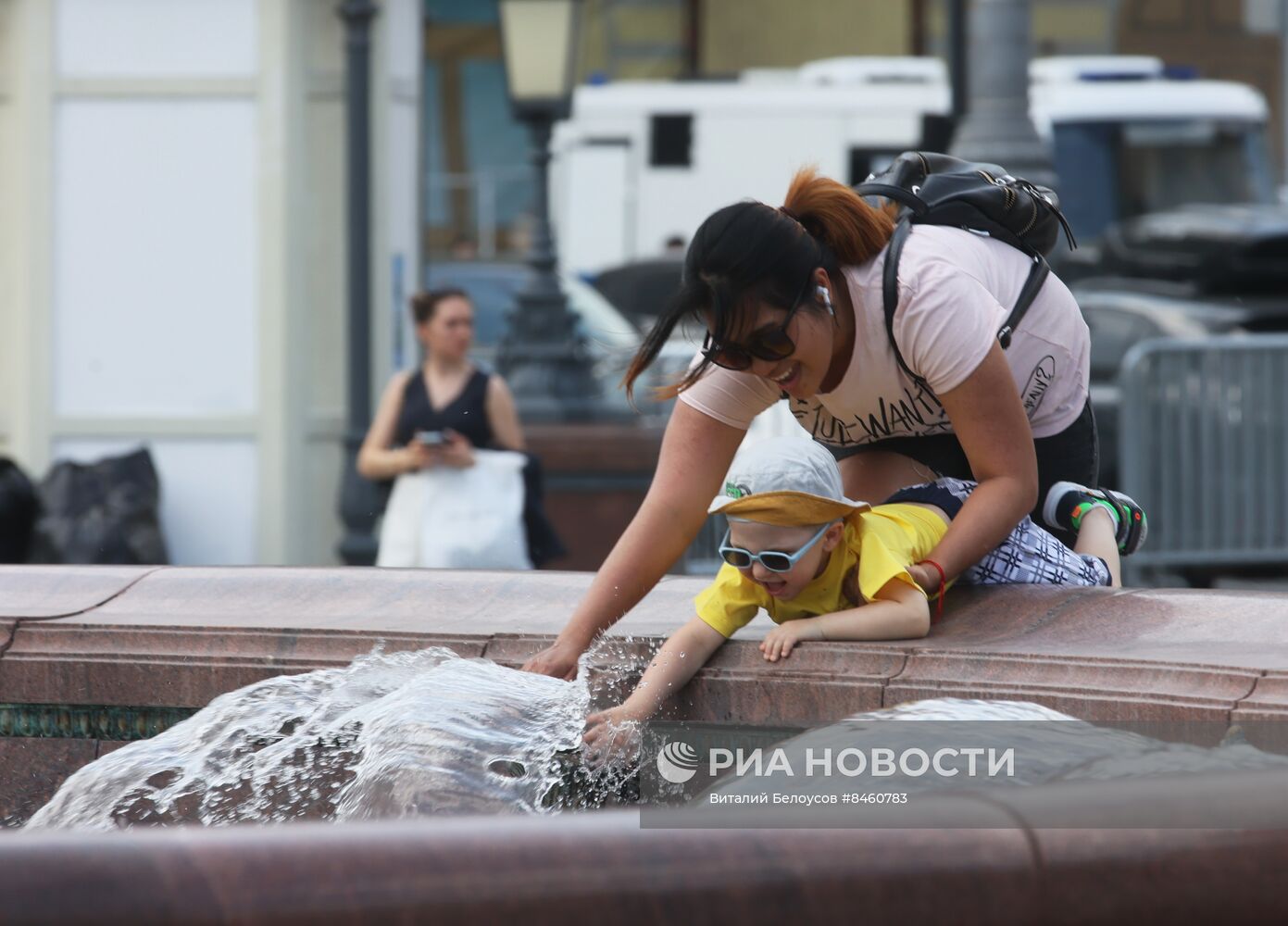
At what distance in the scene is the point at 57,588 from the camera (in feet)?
13.4

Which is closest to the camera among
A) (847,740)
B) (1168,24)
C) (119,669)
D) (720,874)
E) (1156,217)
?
(720,874)

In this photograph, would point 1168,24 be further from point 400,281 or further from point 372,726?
point 372,726

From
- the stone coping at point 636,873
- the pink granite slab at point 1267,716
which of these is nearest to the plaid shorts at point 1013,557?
the pink granite slab at point 1267,716

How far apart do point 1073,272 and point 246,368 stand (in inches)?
387

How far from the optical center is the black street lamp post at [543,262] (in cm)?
881

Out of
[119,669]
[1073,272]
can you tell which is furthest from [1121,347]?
[119,669]

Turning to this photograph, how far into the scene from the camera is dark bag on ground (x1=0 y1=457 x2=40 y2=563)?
7395mm

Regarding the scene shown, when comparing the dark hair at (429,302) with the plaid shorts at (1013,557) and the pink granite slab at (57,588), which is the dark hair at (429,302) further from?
the plaid shorts at (1013,557)

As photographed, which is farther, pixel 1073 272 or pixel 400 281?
pixel 1073 272

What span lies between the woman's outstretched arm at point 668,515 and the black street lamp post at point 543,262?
5.45 meters

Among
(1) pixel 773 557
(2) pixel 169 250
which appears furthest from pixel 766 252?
(2) pixel 169 250

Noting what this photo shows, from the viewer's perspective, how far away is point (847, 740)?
2689mm

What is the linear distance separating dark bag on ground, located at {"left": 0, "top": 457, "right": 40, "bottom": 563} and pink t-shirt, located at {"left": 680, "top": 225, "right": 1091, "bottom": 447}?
4.59 metres

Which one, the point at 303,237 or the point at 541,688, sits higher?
the point at 303,237
